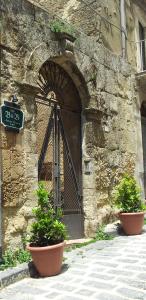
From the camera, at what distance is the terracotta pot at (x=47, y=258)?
4.21m

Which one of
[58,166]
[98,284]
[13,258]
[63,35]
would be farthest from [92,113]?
[98,284]

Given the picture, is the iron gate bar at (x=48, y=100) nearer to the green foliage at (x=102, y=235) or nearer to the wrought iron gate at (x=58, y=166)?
the wrought iron gate at (x=58, y=166)

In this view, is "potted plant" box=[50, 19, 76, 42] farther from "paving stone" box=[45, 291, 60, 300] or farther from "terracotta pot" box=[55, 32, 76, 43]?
"paving stone" box=[45, 291, 60, 300]

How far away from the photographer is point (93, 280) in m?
4.05

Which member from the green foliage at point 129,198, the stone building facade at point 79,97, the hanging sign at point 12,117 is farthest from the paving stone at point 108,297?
the green foliage at point 129,198

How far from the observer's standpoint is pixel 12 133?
4.90 metres

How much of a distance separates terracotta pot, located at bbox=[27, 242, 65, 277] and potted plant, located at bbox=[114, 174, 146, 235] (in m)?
2.49

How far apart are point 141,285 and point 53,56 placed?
12.6 feet

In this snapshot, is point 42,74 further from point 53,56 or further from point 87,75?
point 87,75

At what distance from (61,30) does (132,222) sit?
3652mm

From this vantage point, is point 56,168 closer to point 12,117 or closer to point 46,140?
point 46,140

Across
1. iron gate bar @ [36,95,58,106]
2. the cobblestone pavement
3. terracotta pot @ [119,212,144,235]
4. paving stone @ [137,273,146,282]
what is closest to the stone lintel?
iron gate bar @ [36,95,58,106]

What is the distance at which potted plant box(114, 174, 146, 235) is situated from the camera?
652 cm

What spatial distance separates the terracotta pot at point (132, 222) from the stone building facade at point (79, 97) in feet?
1.64
